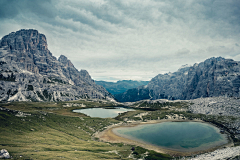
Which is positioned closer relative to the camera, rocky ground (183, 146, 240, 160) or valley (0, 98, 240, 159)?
rocky ground (183, 146, 240, 160)

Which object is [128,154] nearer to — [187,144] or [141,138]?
[141,138]

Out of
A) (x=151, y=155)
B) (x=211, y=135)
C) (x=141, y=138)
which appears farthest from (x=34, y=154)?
(x=211, y=135)

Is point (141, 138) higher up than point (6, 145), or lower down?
lower down

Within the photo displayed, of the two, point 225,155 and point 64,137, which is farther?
point 64,137

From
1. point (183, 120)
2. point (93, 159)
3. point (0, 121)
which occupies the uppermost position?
point (0, 121)

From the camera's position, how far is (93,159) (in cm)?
4366

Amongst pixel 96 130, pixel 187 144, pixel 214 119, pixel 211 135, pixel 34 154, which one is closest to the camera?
pixel 34 154

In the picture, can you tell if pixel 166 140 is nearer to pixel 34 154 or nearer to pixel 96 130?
pixel 96 130

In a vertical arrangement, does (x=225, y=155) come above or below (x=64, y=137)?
above

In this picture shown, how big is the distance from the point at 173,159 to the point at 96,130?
6442 cm

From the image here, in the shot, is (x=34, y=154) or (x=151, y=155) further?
(x=151, y=155)

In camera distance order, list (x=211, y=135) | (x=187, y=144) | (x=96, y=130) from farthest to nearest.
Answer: (x=96, y=130) → (x=211, y=135) → (x=187, y=144)

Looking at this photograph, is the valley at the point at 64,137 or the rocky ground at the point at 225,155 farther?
the valley at the point at 64,137

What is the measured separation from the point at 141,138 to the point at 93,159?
51184 millimetres
